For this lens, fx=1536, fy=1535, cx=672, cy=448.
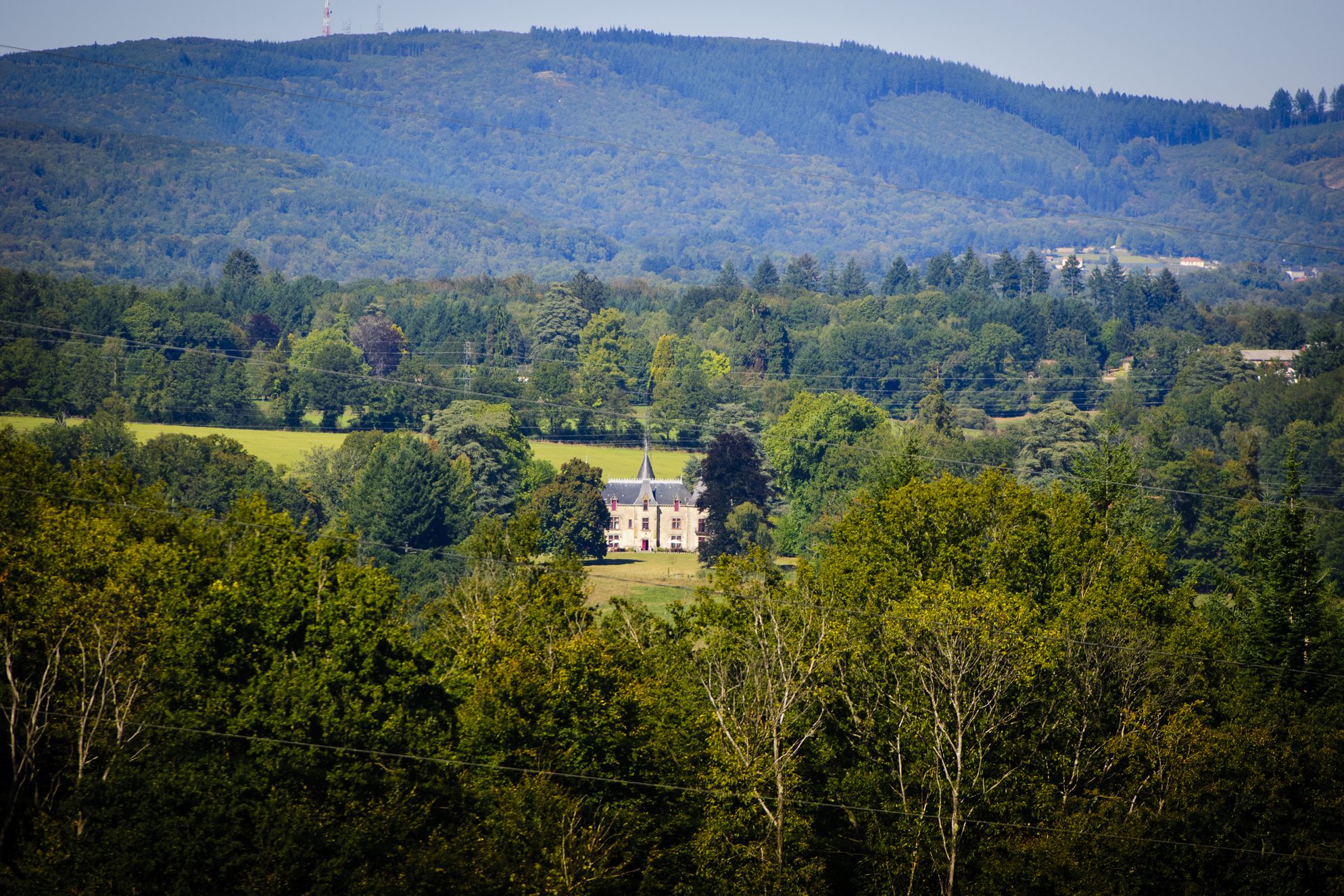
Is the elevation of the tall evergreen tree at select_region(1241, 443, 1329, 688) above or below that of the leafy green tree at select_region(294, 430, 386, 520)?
above

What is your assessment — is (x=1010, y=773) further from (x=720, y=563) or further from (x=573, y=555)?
(x=573, y=555)

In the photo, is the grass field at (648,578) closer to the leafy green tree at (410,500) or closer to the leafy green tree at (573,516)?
the leafy green tree at (573,516)

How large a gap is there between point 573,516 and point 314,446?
78.0 feet

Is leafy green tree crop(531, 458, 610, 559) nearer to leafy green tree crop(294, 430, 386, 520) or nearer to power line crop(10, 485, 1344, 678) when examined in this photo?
leafy green tree crop(294, 430, 386, 520)

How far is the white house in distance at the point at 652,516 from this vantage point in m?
106

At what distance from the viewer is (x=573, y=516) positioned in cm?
9738

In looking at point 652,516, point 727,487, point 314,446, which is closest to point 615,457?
point 652,516

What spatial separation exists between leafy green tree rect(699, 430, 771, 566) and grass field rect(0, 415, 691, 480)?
11943 mm

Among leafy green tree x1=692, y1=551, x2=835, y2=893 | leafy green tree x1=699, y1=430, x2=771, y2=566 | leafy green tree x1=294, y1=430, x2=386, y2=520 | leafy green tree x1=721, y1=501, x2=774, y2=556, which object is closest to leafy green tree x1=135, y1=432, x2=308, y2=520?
leafy green tree x1=294, y1=430, x2=386, y2=520

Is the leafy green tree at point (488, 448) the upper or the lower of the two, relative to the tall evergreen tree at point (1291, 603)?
lower

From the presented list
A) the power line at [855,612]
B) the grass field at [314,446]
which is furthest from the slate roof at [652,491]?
the power line at [855,612]

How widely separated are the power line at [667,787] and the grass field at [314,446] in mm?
73204

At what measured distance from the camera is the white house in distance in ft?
348

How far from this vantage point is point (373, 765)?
31266 millimetres
